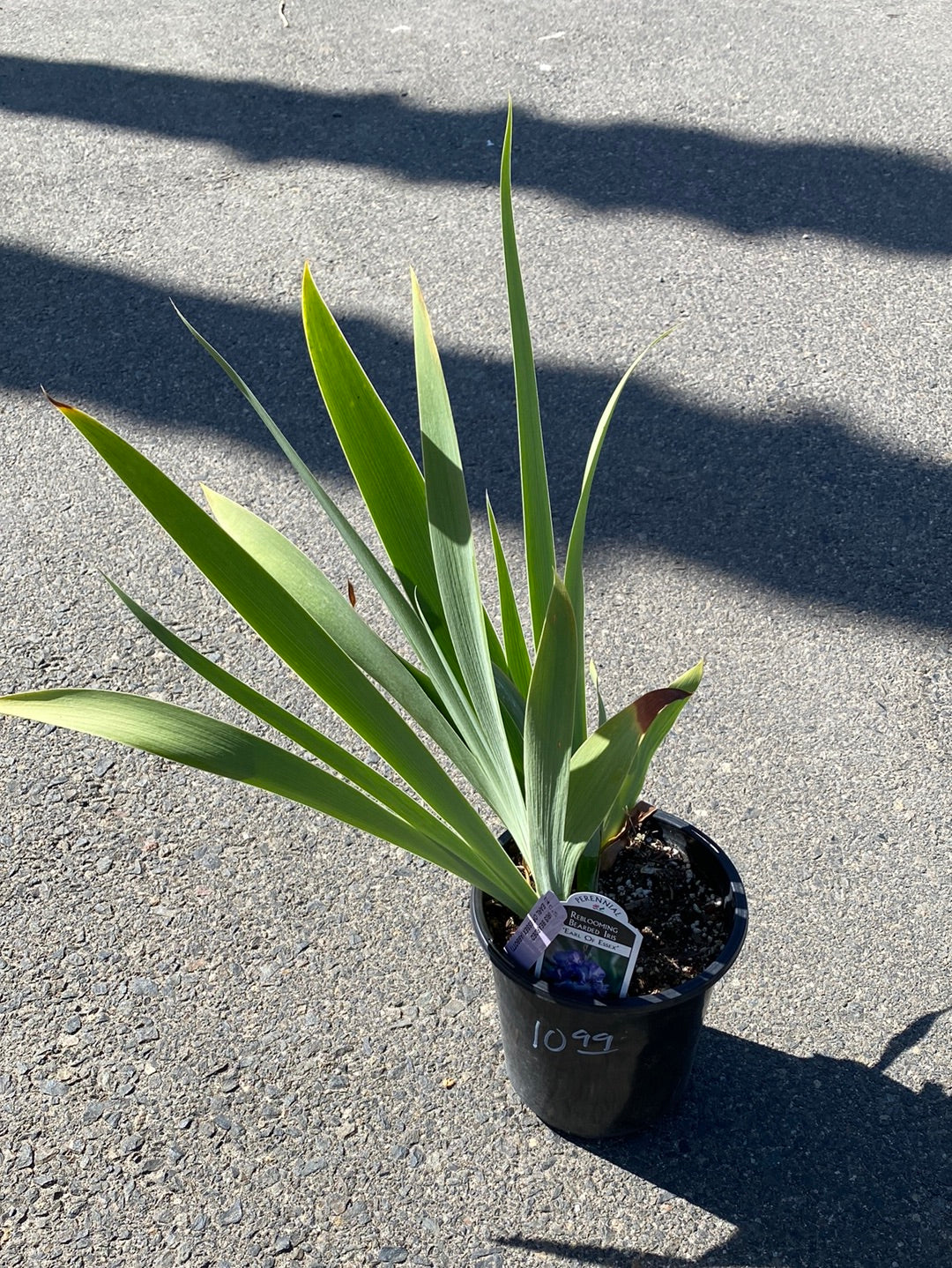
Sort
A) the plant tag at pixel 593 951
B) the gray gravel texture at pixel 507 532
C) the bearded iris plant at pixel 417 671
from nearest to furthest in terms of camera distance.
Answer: the bearded iris plant at pixel 417 671 < the plant tag at pixel 593 951 < the gray gravel texture at pixel 507 532

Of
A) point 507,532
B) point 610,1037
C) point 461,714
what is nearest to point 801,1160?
point 610,1037

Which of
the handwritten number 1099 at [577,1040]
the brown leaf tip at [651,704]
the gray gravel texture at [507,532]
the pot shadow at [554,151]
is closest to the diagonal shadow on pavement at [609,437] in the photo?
the gray gravel texture at [507,532]

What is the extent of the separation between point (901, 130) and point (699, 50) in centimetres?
76

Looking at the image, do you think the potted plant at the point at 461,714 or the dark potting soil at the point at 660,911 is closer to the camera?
the potted plant at the point at 461,714

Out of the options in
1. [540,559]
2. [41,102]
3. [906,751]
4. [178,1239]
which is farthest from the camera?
[41,102]

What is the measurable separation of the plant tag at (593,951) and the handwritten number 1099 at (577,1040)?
64 mm

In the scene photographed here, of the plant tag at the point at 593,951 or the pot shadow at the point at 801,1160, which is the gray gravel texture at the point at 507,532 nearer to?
the pot shadow at the point at 801,1160

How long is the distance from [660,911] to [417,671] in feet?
1.27

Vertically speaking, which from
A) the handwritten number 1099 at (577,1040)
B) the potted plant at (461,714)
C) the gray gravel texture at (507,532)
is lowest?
the gray gravel texture at (507,532)

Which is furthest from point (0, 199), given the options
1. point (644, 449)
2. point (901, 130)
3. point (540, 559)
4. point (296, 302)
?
point (540, 559)

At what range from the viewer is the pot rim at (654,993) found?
1198 millimetres

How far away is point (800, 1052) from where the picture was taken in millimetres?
1500

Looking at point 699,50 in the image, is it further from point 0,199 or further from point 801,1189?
point 801,1189

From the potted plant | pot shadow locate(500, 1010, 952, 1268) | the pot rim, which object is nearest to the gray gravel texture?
pot shadow locate(500, 1010, 952, 1268)
